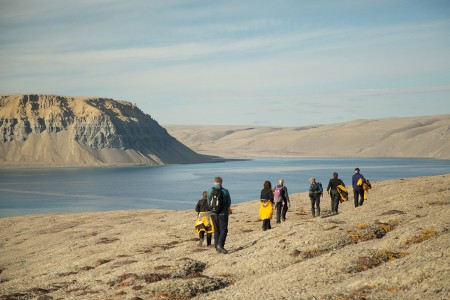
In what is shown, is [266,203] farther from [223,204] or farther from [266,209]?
[223,204]

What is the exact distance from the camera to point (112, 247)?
29.5 m

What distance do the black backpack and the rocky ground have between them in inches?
77.2

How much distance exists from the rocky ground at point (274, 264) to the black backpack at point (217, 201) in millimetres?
1962

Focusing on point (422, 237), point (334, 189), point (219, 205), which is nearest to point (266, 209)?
point (334, 189)

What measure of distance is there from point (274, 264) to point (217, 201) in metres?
3.28

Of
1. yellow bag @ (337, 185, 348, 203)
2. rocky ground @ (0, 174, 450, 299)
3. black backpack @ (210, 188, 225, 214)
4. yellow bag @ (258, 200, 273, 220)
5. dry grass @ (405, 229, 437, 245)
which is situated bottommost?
rocky ground @ (0, 174, 450, 299)

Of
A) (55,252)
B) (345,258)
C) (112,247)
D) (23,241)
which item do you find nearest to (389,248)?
(345,258)

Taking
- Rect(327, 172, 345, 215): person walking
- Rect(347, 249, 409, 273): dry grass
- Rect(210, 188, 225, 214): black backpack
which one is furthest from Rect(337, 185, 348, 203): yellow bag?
Rect(347, 249, 409, 273): dry grass

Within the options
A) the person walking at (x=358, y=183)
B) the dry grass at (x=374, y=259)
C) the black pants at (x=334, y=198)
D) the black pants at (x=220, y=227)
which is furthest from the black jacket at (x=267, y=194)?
the dry grass at (x=374, y=259)

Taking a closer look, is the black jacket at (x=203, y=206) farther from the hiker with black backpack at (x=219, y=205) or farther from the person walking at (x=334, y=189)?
the person walking at (x=334, y=189)

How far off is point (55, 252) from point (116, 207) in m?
55.9

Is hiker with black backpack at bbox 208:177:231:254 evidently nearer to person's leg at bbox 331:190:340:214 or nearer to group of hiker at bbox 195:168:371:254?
group of hiker at bbox 195:168:371:254

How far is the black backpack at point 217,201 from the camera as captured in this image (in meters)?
20.2

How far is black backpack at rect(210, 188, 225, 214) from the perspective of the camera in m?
20.2
